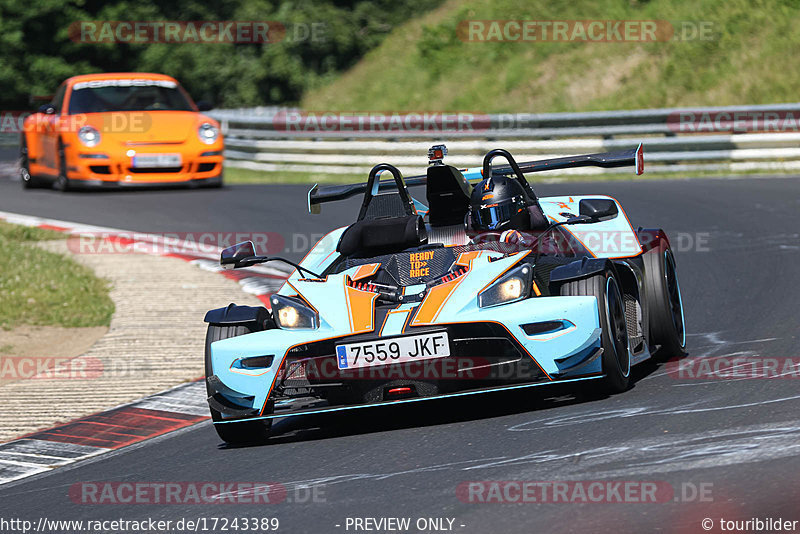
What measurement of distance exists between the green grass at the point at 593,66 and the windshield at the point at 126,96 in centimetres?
931

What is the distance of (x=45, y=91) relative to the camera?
36969 mm

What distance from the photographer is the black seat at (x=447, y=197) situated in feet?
25.3

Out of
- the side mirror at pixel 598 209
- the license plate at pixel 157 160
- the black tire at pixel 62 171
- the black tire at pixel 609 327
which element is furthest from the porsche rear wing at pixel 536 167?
the black tire at pixel 62 171

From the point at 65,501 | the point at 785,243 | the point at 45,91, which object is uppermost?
the point at 45,91

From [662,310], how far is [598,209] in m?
0.74

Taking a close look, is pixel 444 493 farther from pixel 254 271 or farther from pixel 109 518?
pixel 254 271

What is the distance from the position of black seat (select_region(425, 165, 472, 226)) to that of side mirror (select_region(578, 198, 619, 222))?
0.72 metres

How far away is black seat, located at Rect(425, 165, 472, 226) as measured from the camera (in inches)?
303

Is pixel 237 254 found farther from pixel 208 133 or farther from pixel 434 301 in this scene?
pixel 208 133

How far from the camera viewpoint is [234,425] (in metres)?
6.55

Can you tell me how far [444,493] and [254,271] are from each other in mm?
7610

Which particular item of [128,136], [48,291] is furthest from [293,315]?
[128,136]

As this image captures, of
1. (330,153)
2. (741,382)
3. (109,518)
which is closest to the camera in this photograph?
(109,518)

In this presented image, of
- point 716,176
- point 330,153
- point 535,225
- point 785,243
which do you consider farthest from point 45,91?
point 535,225
